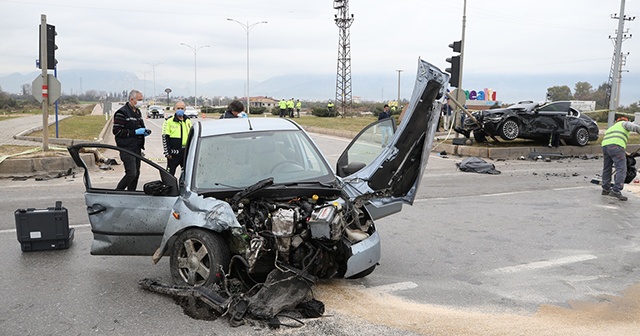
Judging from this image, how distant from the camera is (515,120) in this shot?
1859 centimetres

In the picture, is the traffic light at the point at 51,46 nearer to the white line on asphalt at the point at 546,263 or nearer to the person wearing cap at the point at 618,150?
the white line on asphalt at the point at 546,263

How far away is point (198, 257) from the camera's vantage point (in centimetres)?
466

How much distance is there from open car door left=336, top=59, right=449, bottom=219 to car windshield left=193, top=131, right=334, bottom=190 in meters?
0.47

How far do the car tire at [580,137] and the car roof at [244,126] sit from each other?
1615cm

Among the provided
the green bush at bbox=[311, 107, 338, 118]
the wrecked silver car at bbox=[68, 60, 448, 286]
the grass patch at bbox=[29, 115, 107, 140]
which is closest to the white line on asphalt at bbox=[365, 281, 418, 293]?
the wrecked silver car at bbox=[68, 60, 448, 286]

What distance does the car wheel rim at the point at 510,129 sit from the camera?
1846cm

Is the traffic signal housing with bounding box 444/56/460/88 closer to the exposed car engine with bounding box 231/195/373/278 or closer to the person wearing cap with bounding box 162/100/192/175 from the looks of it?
the person wearing cap with bounding box 162/100/192/175

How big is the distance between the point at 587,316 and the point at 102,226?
446 centimetres

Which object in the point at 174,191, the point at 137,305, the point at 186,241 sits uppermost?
the point at 174,191

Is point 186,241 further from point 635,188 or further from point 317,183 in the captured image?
point 635,188

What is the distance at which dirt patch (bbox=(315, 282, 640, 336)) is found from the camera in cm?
417

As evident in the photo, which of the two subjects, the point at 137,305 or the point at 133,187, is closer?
the point at 137,305

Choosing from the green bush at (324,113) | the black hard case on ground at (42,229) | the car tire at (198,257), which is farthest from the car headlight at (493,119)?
the green bush at (324,113)

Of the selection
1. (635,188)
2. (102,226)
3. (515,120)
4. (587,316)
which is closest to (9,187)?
(102,226)
